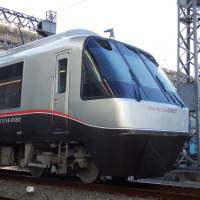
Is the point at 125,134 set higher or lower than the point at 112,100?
lower

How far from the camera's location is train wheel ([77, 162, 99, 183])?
9.32 metres

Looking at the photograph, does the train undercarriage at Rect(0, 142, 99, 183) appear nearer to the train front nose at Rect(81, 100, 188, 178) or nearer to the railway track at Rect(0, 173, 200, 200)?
the railway track at Rect(0, 173, 200, 200)

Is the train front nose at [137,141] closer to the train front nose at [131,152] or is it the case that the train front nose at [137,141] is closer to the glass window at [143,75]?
the train front nose at [131,152]

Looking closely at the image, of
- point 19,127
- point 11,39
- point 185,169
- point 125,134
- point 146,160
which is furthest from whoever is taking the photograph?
point 11,39

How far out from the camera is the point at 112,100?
8.60 metres

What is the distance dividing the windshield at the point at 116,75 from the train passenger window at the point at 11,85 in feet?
7.85

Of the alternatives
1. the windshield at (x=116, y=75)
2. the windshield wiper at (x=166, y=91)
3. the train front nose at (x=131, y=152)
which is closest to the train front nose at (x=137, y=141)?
the train front nose at (x=131, y=152)

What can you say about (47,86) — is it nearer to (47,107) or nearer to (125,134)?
(47,107)

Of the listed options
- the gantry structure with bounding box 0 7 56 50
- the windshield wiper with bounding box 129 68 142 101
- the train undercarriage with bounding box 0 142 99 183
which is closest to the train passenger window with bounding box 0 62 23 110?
the train undercarriage with bounding box 0 142 99 183

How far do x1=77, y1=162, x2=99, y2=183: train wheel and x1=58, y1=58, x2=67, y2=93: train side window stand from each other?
5.62 ft

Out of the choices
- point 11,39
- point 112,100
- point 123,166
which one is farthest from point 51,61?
point 11,39

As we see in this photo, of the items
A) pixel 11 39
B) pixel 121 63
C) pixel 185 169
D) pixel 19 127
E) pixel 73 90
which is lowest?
pixel 185 169

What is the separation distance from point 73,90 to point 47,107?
889 mm

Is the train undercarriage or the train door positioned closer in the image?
the train undercarriage
